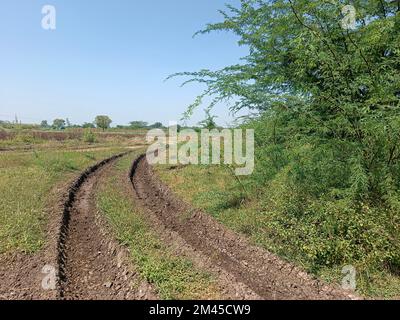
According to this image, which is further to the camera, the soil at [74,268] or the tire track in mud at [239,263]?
the tire track in mud at [239,263]

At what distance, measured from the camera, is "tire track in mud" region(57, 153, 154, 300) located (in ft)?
16.0

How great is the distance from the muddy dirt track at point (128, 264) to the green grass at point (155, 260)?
0.16 meters

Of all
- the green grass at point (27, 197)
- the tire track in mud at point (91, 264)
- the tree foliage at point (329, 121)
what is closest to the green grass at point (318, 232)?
the tree foliage at point (329, 121)

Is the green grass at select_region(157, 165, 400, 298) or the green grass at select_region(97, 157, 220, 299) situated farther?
the green grass at select_region(157, 165, 400, 298)

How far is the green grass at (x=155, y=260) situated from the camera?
481cm

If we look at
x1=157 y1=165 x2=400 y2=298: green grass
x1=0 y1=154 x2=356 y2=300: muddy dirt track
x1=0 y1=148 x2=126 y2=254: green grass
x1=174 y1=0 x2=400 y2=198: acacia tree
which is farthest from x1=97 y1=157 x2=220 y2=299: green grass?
x1=174 y1=0 x2=400 y2=198: acacia tree

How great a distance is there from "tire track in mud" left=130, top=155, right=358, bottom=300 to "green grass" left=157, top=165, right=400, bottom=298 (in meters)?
0.22

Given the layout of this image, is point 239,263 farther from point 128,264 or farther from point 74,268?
point 74,268

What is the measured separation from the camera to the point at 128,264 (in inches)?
220

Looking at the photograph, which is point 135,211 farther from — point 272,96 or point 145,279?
point 272,96

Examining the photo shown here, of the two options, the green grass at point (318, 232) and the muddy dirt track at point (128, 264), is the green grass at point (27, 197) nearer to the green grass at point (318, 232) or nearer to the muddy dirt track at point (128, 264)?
the muddy dirt track at point (128, 264)

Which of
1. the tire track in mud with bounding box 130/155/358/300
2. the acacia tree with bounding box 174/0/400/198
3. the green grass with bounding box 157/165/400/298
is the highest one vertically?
the acacia tree with bounding box 174/0/400/198

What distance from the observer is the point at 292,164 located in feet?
20.8

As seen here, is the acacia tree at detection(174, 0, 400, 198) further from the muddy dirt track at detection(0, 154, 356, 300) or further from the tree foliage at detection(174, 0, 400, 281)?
the muddy dirt track at detection(0, 154, 356, 300)
